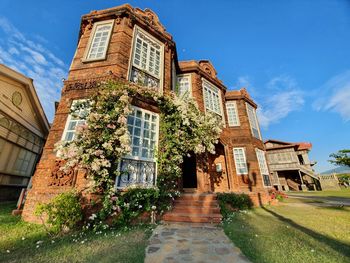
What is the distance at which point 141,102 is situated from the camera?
6.83m

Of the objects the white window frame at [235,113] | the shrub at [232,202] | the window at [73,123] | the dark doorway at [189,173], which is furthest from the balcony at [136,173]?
the white window frame at [235,113]

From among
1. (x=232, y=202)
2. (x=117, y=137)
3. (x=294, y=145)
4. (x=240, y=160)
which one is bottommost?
(x=232, y=202)

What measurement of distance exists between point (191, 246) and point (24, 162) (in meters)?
12.0

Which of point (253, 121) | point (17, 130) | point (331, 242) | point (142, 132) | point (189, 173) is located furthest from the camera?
point (253, 121)

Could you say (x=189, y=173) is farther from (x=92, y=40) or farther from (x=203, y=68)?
(x=92, y=40)

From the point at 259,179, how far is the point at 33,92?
15.7 metres

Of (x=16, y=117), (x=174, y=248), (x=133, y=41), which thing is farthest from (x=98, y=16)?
(x=174, y=248)

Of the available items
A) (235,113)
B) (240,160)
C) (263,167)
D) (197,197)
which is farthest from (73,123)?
(263,167)

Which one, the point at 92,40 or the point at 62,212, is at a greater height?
the point at 92,40

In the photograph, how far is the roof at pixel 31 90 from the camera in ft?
29.7

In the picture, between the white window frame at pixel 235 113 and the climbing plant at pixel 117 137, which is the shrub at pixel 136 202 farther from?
the white window frame at pixel 235 113

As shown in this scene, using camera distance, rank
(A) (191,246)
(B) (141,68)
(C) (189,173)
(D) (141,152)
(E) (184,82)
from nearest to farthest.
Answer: (A) (191,246)
(D) (141,152)
(B) (141,68)
(C) (189,173)
(E) (184,82)

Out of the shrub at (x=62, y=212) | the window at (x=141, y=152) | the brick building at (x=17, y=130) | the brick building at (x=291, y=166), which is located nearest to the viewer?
the shrub at (x=62, y=212)

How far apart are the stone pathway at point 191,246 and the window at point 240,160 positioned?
25.0 ft
